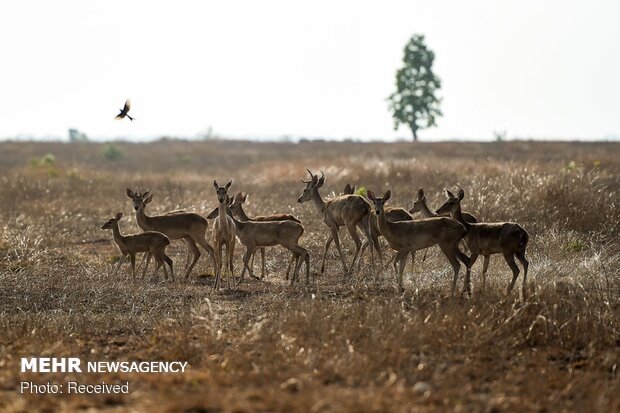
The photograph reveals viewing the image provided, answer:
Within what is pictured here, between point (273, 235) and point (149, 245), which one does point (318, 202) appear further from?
point (149, 245)

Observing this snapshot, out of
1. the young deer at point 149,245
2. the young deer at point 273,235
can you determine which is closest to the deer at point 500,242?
the young deer at point 273,235

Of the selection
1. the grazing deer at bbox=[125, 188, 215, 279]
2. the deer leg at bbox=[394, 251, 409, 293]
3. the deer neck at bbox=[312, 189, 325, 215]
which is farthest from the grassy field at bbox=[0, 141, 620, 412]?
the deer neck at bbox=[312, 189, 325, 215]

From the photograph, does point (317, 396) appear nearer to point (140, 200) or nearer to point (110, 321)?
point (110, 321)

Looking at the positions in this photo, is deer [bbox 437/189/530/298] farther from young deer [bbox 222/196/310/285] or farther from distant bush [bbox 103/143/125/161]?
distant bush [bbox 103/143/125/161]

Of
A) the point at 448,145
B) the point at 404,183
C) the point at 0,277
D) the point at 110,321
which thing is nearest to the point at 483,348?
the point at 110,321

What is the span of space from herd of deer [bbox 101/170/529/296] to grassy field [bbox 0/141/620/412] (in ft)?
1.30

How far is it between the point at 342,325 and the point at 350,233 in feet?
16.5

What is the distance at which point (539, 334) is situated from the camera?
8.74 metres

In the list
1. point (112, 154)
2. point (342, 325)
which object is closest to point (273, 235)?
point (342, 325)

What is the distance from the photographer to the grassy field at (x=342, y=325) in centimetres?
693

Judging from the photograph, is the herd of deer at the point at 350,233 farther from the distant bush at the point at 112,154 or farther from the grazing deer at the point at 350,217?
the distant bush at the point at 112,154

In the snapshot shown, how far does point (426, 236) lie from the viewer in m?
11.6

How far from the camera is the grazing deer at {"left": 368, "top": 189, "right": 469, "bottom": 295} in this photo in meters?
11.4

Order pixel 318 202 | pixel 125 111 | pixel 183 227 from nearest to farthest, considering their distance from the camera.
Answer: pixel 125 111
pixel 183 227
pixel 318 202
